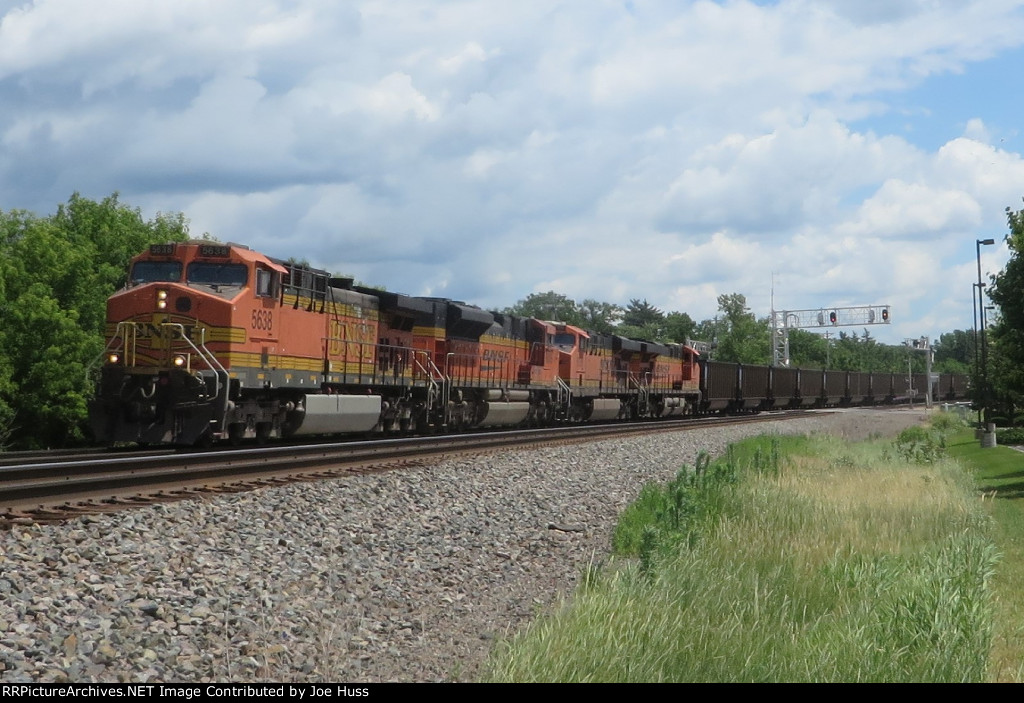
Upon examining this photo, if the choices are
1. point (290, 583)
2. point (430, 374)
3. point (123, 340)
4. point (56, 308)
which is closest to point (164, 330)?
point (123, 340)

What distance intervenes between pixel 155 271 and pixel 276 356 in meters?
2.56

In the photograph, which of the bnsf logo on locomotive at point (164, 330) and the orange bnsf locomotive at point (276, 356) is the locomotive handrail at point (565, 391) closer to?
the orange bnsf locomotive at point (276, 356)

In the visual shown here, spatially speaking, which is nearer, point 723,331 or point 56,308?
point 56,308

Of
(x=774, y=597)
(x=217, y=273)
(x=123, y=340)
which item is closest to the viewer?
(x=774, y=597)

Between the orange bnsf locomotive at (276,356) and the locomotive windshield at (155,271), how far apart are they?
0.02 m

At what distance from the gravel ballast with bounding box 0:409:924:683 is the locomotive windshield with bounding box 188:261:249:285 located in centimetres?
577

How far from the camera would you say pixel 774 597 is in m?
10.2

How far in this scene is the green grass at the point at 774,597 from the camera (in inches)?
303

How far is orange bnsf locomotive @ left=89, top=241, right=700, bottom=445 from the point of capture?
1675 cm

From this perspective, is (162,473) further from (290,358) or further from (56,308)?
(56,308)

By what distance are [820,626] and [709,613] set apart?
102 centimetres

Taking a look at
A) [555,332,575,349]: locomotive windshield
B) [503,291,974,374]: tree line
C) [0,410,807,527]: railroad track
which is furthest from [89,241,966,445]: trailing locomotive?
[503,291,974,374]: tree line

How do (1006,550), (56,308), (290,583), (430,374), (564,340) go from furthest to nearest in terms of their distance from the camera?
(56,308), (564,340), (430,374), (1006,550), (290,583)

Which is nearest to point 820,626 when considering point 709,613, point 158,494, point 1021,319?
point 709,613
